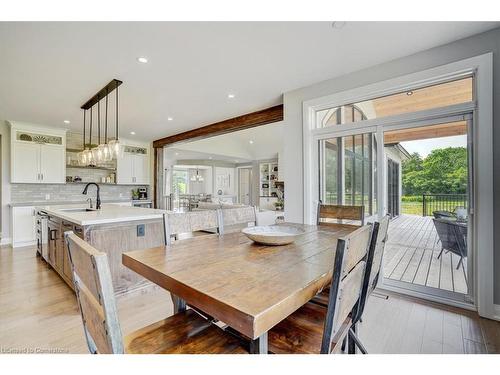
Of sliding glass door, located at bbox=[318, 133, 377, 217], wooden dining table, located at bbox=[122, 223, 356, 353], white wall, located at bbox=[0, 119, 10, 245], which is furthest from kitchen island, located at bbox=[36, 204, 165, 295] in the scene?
white wall, located at bbox=[0, 119, 10, 245]

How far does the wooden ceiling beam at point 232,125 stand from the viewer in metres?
4.12

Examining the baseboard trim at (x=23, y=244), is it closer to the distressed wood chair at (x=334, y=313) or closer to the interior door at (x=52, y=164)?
the interior door at (x=52, y=164)

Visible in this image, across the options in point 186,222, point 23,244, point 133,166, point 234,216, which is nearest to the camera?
point 186,222

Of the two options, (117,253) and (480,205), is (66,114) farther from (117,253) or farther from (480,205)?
(480,205)

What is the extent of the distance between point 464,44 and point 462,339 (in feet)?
8.14

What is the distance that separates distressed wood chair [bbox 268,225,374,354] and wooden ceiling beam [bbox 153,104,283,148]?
329 cm

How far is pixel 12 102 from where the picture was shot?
377 centimetres

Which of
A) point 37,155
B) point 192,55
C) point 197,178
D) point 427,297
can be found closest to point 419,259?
point 427,297

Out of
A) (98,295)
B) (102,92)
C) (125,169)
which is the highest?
(102,92)

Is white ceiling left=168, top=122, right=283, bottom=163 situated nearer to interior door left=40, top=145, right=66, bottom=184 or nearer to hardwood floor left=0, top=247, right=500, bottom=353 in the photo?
interior door left=40, top=145, right=66, bottom=184

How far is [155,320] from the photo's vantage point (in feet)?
7.15

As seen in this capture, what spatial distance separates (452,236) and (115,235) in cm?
342

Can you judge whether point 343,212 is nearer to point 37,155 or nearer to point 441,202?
point 441,202

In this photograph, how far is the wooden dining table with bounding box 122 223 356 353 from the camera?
0.76 meters
